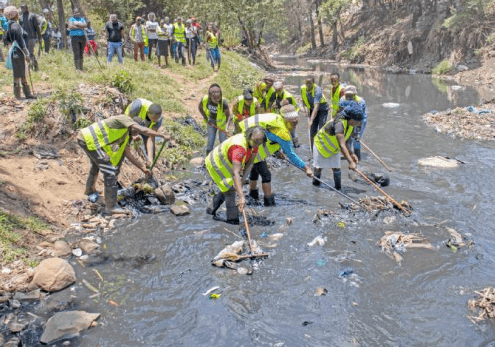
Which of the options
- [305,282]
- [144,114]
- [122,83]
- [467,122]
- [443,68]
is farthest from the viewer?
[443,68]

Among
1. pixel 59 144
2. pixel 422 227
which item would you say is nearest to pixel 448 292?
pixel 422 227

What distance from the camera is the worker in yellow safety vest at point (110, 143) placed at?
249 inches

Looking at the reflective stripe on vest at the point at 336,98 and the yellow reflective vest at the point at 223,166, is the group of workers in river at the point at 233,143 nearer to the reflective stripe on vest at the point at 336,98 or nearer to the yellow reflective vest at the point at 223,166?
the yellow reflective vest at the point at 223,166

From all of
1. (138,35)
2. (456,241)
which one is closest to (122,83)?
(138,35)

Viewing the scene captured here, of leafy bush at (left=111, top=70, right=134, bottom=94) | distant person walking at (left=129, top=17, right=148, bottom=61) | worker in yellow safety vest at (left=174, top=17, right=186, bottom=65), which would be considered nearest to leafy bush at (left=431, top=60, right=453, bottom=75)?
worker in yellow safety vest at (left=174, top=17, right=186, bottom=65)

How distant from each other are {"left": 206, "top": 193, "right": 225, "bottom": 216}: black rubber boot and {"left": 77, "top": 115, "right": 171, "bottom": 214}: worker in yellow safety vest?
3.74 ft

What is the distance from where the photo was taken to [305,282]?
5.21 meters

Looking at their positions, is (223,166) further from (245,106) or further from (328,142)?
(245,106)

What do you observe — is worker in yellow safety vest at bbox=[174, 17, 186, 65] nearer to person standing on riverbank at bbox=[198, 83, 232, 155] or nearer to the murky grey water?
person standing on riverbank at bbox=[198, 83, 232, 155]

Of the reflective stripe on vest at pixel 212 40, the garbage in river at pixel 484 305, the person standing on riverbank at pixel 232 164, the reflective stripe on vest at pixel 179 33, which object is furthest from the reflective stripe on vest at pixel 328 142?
the reflective stripe on vest at pixel 212 40

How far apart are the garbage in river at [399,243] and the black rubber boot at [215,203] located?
2343mm

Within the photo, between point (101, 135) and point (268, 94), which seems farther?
point (268, 94)

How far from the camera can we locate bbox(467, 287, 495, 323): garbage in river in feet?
14.8

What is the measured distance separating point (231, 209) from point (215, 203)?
368 mm
